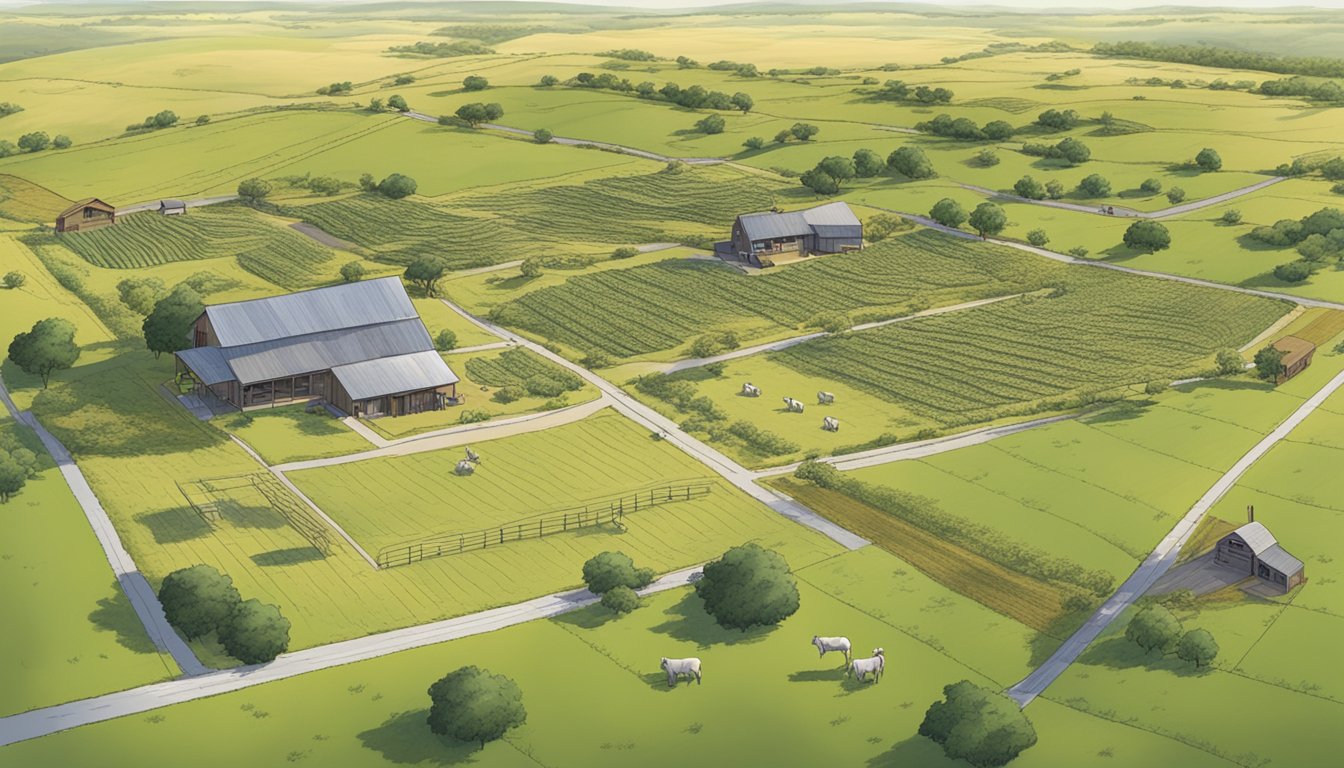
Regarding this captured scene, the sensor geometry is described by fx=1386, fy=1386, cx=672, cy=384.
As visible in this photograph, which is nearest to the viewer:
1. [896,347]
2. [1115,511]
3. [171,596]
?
[171,596]

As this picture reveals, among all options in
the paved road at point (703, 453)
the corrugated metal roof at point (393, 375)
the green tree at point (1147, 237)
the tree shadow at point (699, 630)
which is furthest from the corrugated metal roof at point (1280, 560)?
the green tree at point (1147, 237)

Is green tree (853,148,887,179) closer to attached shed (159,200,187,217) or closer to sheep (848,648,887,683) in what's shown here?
attached shed (159,200,187,217)

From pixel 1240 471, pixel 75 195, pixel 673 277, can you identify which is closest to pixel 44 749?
pixel 1240 471

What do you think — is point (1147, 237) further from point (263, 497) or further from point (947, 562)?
point (263, 497)

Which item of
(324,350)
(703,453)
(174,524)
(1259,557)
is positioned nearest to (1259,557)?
(1259,557)

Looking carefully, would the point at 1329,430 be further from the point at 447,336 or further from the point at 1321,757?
the point at 447,336

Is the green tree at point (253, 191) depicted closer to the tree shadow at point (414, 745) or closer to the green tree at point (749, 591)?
the green tree at point (749, 591)

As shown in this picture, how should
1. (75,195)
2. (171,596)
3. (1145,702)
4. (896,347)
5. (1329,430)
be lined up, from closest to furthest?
1. (1145,702)
2. (171,596)
3. (1329,430)
4. (896,347)
5. (75,195)
